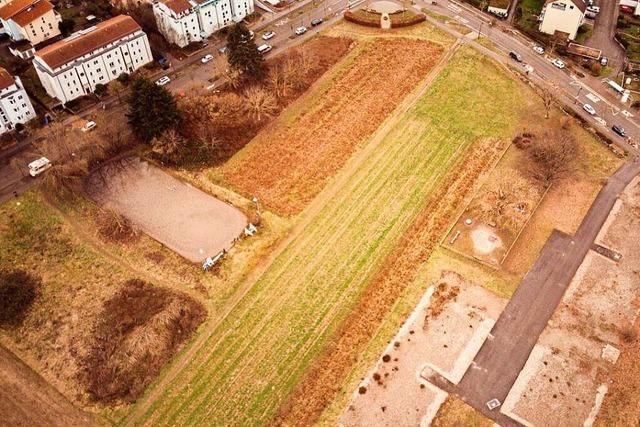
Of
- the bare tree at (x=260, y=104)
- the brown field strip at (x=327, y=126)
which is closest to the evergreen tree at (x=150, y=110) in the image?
the brown field strip at (x=327, y=126)

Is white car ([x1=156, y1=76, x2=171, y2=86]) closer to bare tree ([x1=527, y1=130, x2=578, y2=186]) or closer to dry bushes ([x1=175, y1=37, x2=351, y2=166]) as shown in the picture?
dry bushes ([x1=175, y1=37, x2=351, y2=166])

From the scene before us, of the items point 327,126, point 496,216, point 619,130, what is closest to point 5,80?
point 327,126

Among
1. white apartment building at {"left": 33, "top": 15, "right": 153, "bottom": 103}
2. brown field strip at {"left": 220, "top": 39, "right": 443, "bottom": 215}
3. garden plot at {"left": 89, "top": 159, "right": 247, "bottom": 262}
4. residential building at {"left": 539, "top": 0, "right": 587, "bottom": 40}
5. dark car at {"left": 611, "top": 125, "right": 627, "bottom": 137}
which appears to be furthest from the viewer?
residential building at {"left": 539, "top": 0, "right": 587, "bottom": 40}

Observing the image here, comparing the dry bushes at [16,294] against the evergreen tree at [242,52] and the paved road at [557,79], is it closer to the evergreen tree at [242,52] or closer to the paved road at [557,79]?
the evergreen tree at [242,52]

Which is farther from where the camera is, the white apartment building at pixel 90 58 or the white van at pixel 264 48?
the white van at pixel 264 48

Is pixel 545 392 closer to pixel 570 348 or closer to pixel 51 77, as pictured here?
pixel 570 348

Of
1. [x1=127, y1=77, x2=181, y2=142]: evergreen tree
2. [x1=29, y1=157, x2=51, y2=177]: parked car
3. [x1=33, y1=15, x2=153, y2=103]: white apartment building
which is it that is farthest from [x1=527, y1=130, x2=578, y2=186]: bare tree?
[x1=29, y1=157, x2=51, y2=177]: parked car
